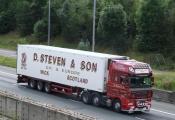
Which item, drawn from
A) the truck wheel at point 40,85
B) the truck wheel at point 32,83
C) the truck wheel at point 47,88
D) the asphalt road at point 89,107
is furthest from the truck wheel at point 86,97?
the truck wheel at point 32,83

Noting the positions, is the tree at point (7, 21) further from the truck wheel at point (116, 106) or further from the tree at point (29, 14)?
the truck wheel at point (116, 106)

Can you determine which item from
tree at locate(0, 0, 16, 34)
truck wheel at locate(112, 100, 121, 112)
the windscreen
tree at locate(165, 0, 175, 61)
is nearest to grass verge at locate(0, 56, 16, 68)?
tree at locate(165, 0, 175, 61)

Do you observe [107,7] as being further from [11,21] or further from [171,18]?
[11,21]

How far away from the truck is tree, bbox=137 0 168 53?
24.4 m

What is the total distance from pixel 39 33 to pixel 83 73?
47056mm

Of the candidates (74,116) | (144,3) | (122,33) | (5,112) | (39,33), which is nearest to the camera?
(74,116)

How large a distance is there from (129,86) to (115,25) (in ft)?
114

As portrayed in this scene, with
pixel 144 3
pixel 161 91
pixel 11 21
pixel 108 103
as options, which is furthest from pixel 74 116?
pixel 11 21

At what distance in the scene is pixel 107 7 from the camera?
66875mm

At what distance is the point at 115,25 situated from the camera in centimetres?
6581

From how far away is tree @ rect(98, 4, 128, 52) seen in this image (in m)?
65.6

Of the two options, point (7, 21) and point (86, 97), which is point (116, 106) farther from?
point (7, 21)

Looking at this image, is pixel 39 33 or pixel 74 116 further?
pixel 39 33

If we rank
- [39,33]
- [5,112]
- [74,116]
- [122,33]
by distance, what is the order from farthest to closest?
1. [39,33]
2. [122,33]
3. [5,112]
4. [74,116]
